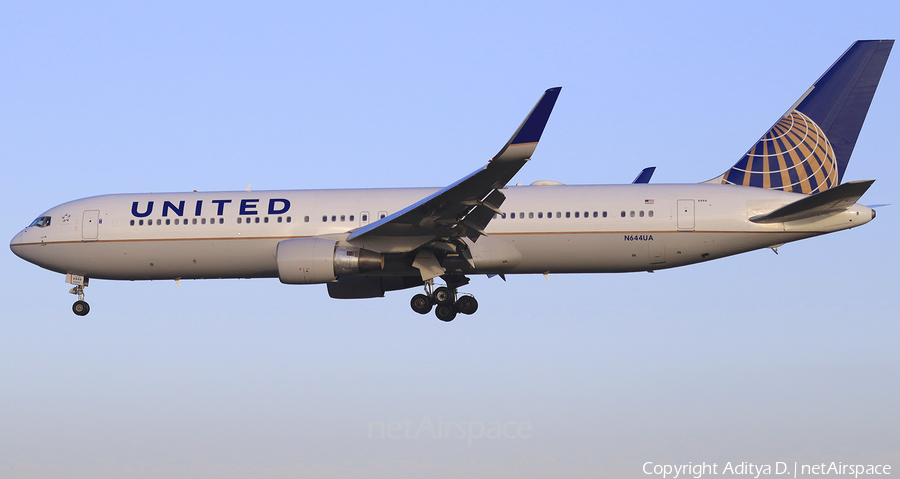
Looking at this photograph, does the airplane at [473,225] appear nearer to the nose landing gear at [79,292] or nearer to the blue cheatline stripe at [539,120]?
the nose landing gear at [79,292]

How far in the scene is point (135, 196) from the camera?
27.8 meters

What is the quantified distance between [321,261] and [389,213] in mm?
3063

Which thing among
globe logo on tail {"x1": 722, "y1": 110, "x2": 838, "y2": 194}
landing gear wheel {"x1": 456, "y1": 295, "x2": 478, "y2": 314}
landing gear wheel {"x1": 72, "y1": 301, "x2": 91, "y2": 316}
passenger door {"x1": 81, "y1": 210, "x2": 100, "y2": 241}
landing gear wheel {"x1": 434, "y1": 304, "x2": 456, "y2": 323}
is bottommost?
landing gear wheel {"x1": 434, "y1": 304, "x2": 456, "y2": 323}

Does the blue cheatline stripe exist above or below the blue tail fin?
below

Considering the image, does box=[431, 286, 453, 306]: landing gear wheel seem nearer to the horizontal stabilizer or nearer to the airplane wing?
the airplane wing

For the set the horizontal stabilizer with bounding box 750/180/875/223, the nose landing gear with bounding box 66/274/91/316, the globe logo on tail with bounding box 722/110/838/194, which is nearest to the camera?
the horizontal stabilizer with bounding box 750/180/875/223

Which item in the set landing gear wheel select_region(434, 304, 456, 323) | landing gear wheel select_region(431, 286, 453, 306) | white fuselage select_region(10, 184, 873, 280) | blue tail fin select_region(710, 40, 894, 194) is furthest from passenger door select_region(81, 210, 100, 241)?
blue tail fin select_region(710, 40, 894, 194)

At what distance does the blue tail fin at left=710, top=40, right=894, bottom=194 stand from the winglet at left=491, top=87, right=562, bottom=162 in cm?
962

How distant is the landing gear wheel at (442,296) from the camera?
2639 cm

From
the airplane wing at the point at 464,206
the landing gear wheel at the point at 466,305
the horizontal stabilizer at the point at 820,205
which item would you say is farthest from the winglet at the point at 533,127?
the landing gear wheel at the point at 466,305

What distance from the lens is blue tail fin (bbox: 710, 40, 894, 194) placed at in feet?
84.9

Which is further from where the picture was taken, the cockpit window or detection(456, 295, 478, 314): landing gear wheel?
the cockpit window

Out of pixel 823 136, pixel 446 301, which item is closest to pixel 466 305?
pixel 446 301

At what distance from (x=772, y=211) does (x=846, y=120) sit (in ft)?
13.4
